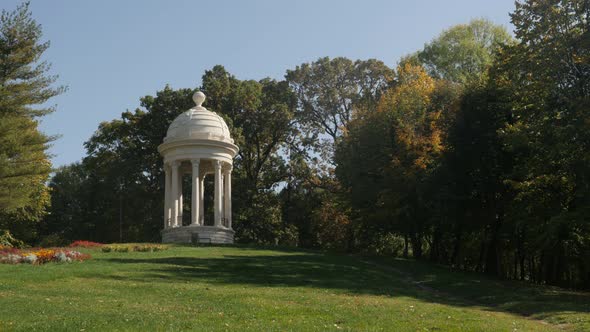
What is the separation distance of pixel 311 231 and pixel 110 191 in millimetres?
19181

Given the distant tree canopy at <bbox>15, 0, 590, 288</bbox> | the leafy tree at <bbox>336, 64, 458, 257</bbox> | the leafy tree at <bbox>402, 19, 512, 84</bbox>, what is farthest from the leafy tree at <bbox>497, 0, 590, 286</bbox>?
the leafy tree at <bbox>402, 19, 512, 84</bbox>

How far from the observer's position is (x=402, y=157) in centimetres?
4662

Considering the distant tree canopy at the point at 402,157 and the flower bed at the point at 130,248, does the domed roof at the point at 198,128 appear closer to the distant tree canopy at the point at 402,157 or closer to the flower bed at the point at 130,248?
the distant tree canopy at the point at 402,157

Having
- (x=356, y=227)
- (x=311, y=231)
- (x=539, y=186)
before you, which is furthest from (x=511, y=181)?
(x=311, y=231)

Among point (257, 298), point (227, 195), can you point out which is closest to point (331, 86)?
point (227, 195)

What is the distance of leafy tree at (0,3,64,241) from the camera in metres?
40.2

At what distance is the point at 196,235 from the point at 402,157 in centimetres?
1466

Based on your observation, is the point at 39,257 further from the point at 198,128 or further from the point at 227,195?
the point at 227,195

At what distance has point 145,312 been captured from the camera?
1764cm

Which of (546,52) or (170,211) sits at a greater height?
(546,52)

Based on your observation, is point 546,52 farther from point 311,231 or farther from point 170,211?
point 311,231

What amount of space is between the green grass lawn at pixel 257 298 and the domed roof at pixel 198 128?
48.6 ft

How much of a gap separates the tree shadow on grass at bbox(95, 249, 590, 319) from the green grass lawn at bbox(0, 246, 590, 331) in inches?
2.0

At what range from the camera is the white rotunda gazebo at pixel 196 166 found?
159ft
